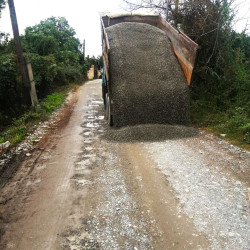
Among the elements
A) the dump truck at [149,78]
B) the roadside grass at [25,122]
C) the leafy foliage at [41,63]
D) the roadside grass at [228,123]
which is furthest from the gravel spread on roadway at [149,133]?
the leafy foliage at [41,63]

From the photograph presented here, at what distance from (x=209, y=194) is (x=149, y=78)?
377cm

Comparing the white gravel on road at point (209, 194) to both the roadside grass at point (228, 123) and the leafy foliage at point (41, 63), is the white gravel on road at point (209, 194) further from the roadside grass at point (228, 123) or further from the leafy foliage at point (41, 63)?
the leafy foliage at point (41, 63)

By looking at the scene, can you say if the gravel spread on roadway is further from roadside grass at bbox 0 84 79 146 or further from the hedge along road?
roadside grass at bbox 0 84 79 146

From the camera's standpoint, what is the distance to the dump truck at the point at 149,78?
6344 mm

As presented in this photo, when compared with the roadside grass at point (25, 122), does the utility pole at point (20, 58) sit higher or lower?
higher

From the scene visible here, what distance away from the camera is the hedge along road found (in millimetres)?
2924

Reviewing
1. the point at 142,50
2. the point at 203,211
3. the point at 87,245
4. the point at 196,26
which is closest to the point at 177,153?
the point at 203,211

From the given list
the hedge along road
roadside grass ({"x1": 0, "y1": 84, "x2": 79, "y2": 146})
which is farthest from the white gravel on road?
roadside grass ({"x1": 0, "y1": 84, "x2": 79, "y2": 146})

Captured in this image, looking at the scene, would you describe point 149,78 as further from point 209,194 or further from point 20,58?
point 20,58

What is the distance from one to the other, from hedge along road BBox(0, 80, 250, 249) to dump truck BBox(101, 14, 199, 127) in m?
0.56

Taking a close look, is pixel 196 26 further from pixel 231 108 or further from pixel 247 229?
pixel 247 229

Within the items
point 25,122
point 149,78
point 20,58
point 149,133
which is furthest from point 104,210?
point 20,58

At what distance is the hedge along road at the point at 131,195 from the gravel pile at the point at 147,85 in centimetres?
51

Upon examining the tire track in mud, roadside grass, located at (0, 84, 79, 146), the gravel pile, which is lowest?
the tire track in mud
